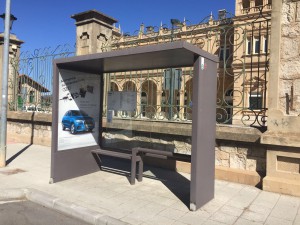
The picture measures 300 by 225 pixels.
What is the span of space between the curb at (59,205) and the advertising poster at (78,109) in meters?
1.09

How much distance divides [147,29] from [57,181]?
480 cm

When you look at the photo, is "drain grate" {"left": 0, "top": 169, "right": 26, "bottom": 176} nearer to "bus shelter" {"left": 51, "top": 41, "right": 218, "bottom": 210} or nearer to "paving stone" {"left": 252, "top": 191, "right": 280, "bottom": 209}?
"bus shelter" {"left": 51, "top": 41, "right": 218, "bottom": 210}

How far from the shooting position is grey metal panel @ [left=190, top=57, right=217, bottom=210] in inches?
174

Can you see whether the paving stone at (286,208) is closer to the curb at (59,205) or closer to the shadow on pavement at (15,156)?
the curb at (59,205)

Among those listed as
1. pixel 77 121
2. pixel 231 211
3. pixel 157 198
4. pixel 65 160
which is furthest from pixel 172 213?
pixel 77 121

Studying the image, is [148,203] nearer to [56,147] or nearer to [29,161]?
[56,147]

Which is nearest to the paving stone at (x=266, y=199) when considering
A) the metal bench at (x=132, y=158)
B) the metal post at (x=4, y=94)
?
the metal bench at (x=132, y=158)

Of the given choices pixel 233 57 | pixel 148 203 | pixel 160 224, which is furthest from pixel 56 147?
pixel 233 57

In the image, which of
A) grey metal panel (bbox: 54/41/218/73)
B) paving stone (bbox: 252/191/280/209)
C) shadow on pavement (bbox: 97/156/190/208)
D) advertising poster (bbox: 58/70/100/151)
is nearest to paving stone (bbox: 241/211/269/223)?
paving stone (bbox: 252/191/280/209)

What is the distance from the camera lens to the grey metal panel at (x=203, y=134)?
4422 mm

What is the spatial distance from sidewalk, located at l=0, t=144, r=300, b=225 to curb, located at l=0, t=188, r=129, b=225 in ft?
0.46

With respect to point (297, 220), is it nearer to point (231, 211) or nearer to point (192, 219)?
point (231, 211)

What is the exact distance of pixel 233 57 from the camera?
20.7 ft

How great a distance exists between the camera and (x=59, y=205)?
4.55m
